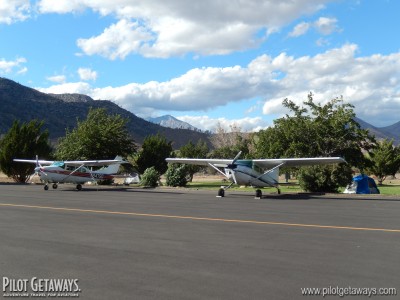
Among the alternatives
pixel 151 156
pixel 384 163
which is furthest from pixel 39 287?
pixel 384 163

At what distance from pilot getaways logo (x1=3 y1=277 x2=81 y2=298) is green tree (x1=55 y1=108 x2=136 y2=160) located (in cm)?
3169

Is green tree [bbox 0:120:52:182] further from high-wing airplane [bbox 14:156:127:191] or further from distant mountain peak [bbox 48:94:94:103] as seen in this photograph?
distant mountain peak [bbox 48:94:94:103]

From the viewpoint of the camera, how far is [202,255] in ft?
22.7

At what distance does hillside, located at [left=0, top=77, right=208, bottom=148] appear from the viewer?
122500 mm

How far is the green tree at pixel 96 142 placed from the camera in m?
36.4

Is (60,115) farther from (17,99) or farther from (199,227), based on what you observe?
(199,227)

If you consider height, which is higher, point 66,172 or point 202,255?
point 66,172

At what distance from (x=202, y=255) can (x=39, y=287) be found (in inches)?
111

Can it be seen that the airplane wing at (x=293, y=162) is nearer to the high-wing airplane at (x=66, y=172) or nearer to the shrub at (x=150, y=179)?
the shrub at (x=150, y=179)

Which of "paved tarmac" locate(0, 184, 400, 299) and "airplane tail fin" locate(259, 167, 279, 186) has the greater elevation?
"airplane tail fin" locate(259, 167, 279, 186)

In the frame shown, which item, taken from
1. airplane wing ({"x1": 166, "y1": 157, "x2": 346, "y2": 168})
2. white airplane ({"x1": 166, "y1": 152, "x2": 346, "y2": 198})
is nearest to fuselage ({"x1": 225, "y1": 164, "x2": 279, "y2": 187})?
white airplane ({"x1": 166, "y1": 152, "x2": 346, "y2": 198})

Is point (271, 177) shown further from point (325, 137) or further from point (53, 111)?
point (53, 111)

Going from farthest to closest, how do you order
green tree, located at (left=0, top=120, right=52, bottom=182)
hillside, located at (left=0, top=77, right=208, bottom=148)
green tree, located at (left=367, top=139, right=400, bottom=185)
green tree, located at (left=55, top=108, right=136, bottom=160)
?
hillside, located at (left=0, top=77, right=208, bottom=148)
green tree, located at (left=367, top=139, right=400, bottom=185)
green tree, located at (left=0, top=120, right=52, bottom=182)
green tree, located at (left=55, top=108, right=136, bottom=160)

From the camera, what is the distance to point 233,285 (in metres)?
5.19
